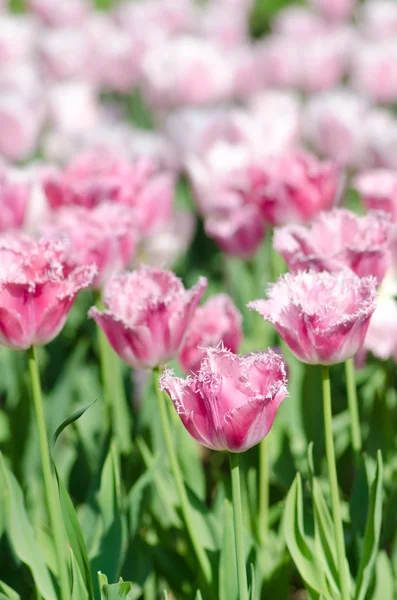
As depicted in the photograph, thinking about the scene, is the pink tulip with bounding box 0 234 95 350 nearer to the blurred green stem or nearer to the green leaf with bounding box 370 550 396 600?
the blurred green stem

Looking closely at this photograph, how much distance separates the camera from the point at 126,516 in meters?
1.14

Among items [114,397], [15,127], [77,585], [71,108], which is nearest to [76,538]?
[77,585]

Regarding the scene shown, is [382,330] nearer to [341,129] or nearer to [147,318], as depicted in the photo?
[147,318]

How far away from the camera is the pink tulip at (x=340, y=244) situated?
105 centimetres

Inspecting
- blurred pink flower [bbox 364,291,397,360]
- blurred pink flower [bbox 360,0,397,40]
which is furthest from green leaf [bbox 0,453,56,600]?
blurred pink flower [bbox 360,0,397,40]

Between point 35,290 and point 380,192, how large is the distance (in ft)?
2.16

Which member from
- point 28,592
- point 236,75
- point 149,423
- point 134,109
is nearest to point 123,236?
point 149,423

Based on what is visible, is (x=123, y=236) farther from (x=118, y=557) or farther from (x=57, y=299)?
(x=118, y=557)

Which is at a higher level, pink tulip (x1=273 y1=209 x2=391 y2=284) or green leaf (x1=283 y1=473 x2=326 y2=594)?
pink tulip (x1=273 y1=209 x2=391 y2=284)

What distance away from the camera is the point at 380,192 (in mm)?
1407

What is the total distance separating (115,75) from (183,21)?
853 millimetres

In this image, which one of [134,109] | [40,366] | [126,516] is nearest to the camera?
[126,516]

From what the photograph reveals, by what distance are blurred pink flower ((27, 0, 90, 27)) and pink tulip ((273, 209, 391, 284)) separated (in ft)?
11.6

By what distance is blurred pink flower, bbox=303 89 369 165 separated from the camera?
2.54 metres
